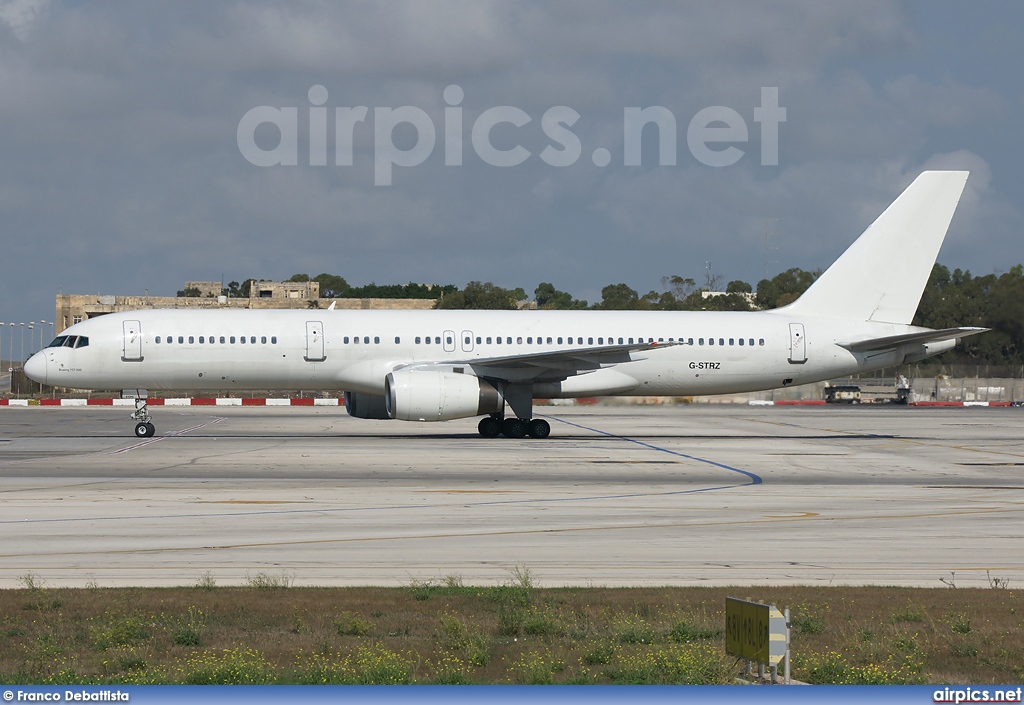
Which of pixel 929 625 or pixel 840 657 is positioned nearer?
pixel 840 657

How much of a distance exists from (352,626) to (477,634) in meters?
1.18

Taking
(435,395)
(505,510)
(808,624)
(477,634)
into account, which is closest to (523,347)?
(435,395)

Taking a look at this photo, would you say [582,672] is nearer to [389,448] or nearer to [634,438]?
[389,448]

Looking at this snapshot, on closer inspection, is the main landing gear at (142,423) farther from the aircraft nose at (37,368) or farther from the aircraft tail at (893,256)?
the aircraft tail at (893,256)

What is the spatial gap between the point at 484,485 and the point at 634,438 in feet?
53.7

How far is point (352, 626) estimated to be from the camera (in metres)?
10.4

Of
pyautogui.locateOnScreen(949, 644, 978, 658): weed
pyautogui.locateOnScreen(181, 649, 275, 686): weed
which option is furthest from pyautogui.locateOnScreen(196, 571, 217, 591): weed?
pyautogui.locateOnScreen(949, 644, 978, 658): weed

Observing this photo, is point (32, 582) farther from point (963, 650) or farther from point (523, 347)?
point (523, 347)

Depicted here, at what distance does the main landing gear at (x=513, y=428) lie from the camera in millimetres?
37875

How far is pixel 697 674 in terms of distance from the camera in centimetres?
855

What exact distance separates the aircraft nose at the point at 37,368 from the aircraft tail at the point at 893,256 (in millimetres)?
26831

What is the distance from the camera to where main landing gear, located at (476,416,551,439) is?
37.9 meters

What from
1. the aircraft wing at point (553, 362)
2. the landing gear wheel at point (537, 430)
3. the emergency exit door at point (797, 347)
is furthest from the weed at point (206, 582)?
the emergency exit door at point (797, 347)

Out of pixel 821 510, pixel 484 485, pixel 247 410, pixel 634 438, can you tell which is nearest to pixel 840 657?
pixel 821 510
